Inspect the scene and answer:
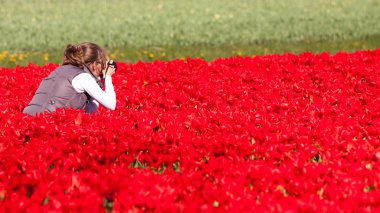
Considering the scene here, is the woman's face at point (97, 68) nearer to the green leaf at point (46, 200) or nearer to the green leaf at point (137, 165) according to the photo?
the green leaf at point (137, 165)

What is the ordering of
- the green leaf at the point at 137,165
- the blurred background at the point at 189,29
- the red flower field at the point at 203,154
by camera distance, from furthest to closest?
the blurred background at the point at 189,29 < the green leaf at the point at 137,165 < the red flower field at the point at 203,154

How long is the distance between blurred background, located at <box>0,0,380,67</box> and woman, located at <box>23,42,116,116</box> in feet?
22.4

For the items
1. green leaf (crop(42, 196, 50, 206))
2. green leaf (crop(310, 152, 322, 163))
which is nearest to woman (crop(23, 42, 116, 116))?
green leaf (crop(310, 152, 322, 163))

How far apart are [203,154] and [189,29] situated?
14836 millimetres

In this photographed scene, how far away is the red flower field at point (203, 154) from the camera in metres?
3.47

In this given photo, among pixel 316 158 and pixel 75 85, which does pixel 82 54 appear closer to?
pixel 75 85

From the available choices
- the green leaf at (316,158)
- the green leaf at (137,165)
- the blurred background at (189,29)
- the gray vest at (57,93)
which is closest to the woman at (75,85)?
the gray vest at (57,93)

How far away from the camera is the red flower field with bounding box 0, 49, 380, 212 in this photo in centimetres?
347

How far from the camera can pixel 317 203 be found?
132 inches

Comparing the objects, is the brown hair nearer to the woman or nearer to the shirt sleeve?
the woman

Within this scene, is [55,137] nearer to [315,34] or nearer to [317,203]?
[317,203]

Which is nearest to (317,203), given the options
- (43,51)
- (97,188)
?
(97,188)

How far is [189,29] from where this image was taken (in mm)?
19000

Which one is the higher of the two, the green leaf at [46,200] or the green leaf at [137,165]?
the green leaf at [46,200]
